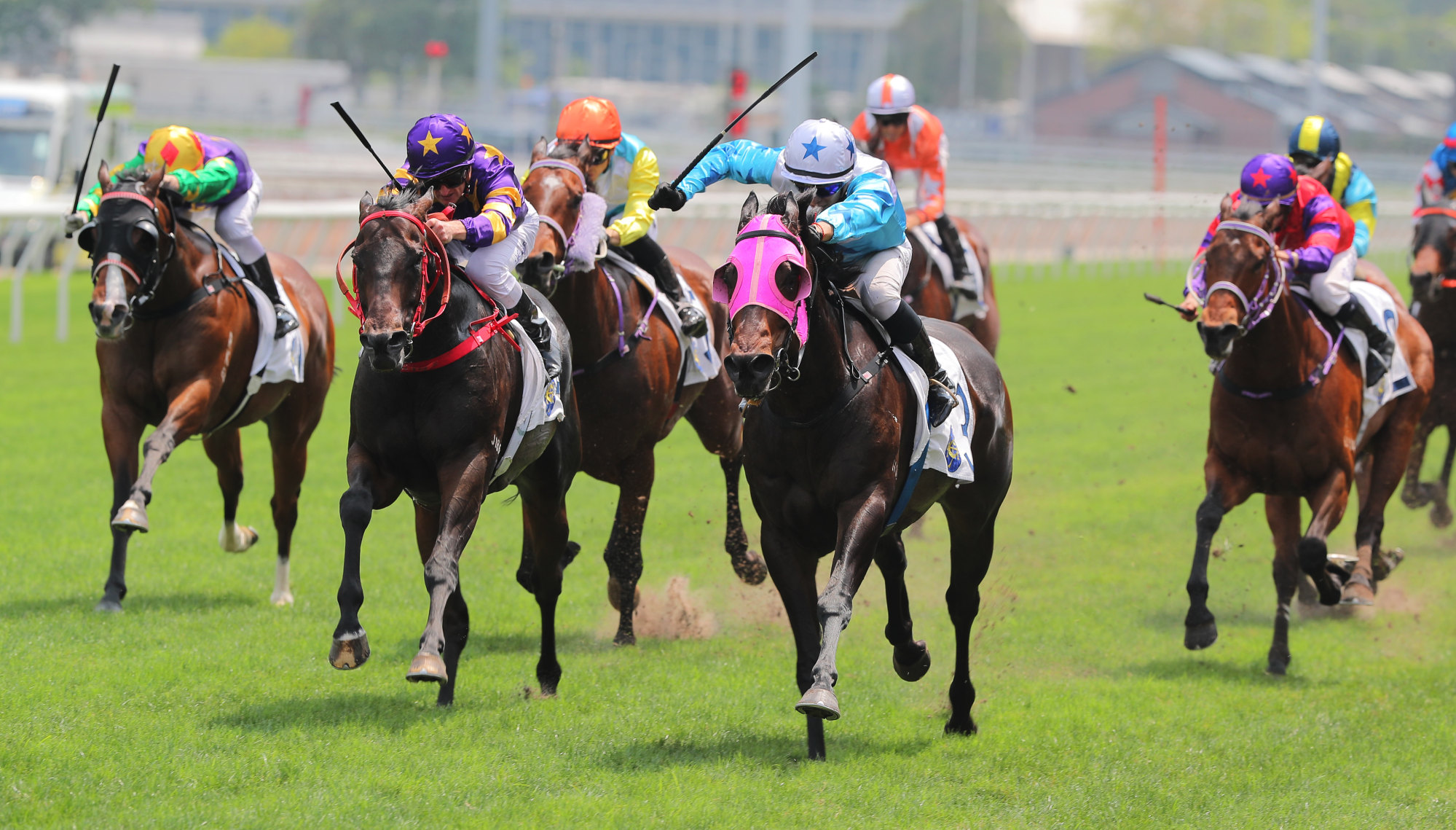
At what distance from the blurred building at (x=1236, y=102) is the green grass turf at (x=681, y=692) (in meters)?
49.5

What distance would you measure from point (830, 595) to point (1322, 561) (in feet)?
9.71

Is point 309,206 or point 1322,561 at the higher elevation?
point 309,206

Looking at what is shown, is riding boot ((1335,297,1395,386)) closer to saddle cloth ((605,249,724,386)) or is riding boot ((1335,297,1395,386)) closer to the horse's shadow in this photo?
saddle cloth ((605,249,724,386))

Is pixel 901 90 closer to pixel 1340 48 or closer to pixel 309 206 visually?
pixel 309 206

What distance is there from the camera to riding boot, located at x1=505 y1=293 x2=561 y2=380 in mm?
6328

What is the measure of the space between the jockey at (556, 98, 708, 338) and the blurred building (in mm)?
51024

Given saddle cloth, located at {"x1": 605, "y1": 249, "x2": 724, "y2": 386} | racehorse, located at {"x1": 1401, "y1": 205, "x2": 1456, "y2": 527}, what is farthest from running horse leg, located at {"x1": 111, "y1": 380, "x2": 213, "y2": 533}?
racehorse, located at {"x1": 1401, "y1": 205, "x2": 1456, "y2": 527}

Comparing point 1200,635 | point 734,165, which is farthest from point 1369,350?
point 734,165

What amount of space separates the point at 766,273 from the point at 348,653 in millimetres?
1790

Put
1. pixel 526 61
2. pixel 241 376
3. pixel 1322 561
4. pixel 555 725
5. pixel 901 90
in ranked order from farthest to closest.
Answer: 1. pixel 526 61
2. pixel 901 90
3. pixel 241 376
4. pixel 1322 561
5. pixel 555 725

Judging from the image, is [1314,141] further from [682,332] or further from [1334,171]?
[682,332]

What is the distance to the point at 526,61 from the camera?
7738cm

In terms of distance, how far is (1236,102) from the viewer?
6106 cm

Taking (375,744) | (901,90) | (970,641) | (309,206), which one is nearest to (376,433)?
(375,744)
